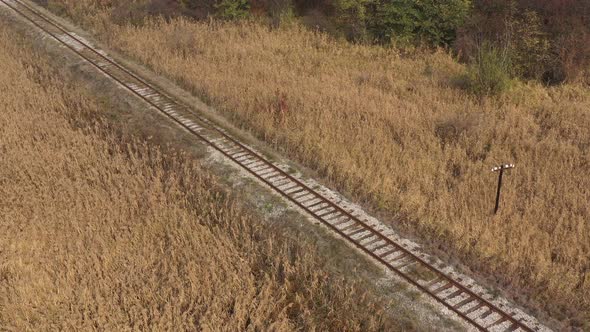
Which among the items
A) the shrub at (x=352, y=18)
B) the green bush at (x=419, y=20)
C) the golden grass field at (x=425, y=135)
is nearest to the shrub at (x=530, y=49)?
the golden grass field at (x=425, y=135)

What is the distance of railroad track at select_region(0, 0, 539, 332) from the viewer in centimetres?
774

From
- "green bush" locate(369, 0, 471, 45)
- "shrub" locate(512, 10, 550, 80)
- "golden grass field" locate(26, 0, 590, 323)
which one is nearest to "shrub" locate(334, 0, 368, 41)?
"green bush" locate(369, 0, 471, 45)

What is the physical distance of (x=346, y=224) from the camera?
989 cm

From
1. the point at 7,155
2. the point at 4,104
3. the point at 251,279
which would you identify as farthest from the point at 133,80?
the point at 251,279

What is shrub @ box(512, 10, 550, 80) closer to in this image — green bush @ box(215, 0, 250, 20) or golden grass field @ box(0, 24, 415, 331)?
golden grass field @ box(0, 24, 415, 331)

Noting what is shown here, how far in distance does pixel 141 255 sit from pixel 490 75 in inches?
487

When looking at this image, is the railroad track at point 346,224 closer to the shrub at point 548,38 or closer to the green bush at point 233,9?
the green bush at point 233,9

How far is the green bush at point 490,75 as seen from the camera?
1557cm

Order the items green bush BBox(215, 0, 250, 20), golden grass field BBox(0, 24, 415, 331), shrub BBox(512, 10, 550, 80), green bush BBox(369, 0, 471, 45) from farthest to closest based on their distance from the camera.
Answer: green bush BBox(215, 0, 250, 20) → green bush BBox(369, 0, 471, 45) → shrub BBox(512, 10, 550, 80) → golden grass field BBox(0, 24, 415, 331)

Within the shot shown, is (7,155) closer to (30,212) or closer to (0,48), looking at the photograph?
(30,212)

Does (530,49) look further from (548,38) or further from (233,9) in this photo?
(233,9)

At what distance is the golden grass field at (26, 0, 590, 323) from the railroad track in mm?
771

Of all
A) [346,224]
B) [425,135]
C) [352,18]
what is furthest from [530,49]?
[346,224]

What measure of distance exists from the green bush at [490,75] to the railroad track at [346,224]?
8119 millimetres
